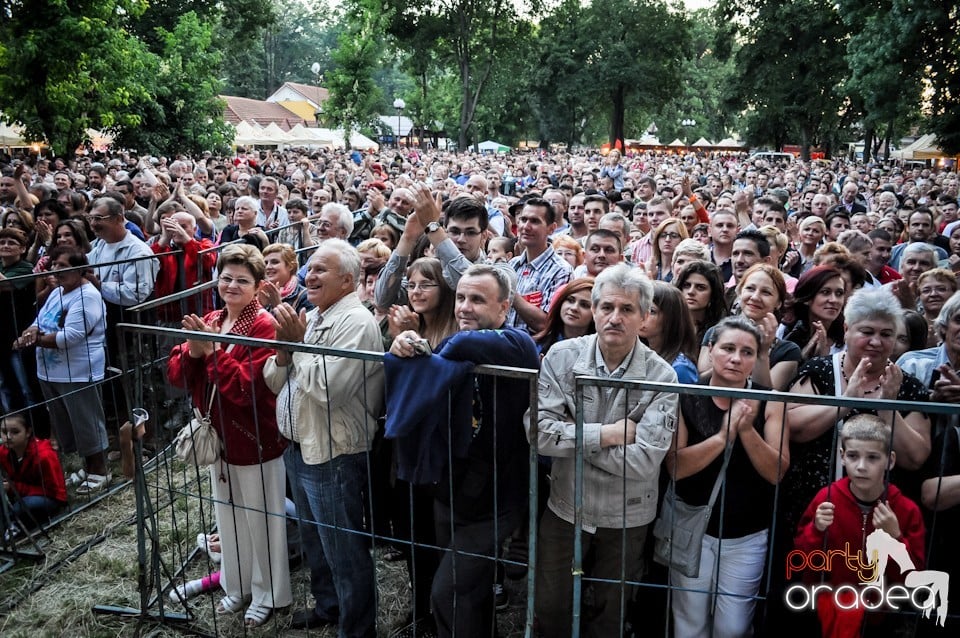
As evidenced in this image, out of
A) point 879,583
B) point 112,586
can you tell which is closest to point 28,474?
point 112,586

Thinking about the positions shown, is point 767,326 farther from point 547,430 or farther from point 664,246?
point 664,246

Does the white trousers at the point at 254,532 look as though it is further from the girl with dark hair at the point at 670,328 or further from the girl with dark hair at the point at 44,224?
Result: the girl with dark hair at the point at 44,224

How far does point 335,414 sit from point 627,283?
4.83 ft

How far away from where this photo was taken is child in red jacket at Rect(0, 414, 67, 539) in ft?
16.8

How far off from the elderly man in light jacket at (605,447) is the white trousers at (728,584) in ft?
0.88

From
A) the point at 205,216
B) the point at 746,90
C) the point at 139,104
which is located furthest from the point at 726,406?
the point at 746,90

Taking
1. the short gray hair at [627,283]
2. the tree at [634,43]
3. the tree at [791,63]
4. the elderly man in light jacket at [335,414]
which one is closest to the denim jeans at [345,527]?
the elderly man in light jacket at [335,414]

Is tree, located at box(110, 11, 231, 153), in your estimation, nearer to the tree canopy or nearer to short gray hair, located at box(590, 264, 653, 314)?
the tree canopy

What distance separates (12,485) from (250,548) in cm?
206

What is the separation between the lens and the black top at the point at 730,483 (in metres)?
3.17

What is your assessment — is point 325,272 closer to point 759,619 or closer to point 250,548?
point 250,548

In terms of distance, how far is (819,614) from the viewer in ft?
10.1

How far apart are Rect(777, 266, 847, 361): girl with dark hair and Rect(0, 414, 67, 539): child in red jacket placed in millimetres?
4845

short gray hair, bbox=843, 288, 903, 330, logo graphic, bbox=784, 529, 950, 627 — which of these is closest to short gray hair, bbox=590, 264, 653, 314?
short gray hair, bbox=843, 288, 903, 330
